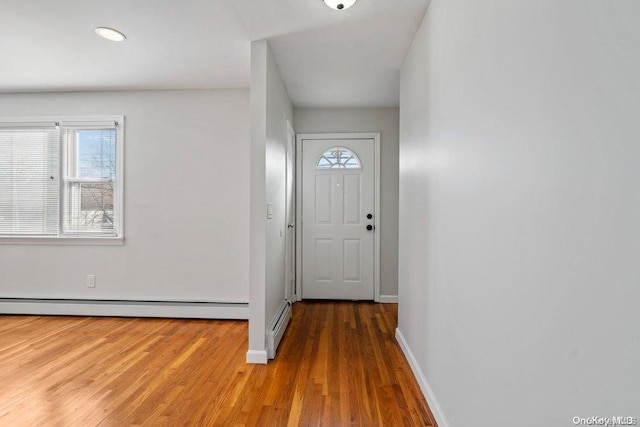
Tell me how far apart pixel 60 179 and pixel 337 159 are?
121 inches

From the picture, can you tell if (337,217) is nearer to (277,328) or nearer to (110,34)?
(277,328)

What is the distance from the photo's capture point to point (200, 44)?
8.48ft

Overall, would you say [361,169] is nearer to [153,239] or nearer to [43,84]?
[153,239]

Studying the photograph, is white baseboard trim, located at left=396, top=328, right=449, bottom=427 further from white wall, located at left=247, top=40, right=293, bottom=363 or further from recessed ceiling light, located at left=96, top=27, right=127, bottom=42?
recessed ceiling light, located at left=96, top=27, right=127, bottom=42

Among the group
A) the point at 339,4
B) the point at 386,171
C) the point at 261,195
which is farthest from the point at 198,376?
the point at 386,171

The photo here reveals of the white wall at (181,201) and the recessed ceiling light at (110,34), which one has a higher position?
the recessed ceiling light at (110,34)

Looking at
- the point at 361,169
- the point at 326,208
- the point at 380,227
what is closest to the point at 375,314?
the point at 380,227

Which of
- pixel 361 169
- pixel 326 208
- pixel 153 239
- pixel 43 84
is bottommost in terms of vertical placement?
pixel 153 239

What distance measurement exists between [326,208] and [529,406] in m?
3.28

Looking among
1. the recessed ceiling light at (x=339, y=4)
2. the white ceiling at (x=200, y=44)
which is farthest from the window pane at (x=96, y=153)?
the recessed ceiling light at (x=339, y=4)

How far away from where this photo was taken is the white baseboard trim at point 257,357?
2.38 meters

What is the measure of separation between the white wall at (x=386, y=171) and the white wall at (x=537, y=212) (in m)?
2.31

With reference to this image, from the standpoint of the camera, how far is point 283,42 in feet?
8.29

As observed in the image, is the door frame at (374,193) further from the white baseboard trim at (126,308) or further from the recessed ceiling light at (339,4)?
the recessed ceiling light at (339,4)
